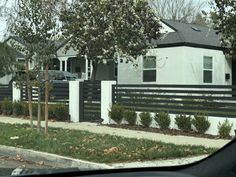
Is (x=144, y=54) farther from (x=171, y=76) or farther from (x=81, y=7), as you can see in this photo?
(x=81, y=7)

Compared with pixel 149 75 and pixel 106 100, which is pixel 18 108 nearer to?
pixel 106 100

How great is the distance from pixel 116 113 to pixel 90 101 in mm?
1700

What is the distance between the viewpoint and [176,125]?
14766mm

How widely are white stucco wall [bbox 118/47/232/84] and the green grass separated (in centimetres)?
1263

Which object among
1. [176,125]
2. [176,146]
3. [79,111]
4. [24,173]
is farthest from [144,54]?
[24,173]

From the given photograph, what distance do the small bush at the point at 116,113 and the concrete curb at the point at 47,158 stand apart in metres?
4.94

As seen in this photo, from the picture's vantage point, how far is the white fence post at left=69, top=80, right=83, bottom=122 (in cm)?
1786

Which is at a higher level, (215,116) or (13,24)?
(13,24)

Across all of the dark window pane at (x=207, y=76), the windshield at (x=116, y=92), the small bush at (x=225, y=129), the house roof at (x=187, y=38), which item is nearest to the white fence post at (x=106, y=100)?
the windshield at (x=116, y=92)

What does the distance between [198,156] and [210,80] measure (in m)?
17.1

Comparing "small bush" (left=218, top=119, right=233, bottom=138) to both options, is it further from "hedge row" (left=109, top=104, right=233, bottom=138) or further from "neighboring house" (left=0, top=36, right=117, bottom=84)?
"neighboring house" (left=0, top=36, right=117, bottom=84)

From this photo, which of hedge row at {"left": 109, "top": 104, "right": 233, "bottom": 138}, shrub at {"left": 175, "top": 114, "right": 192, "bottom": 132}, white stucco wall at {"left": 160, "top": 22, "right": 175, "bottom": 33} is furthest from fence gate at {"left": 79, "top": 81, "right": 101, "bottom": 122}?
white stucco wall at {"left": 160, "top": 22, "right": 175, "bottom": 33}

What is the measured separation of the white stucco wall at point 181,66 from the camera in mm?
25484

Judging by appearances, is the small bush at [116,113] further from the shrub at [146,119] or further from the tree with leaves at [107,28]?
the tree with leaves at [107,28]
